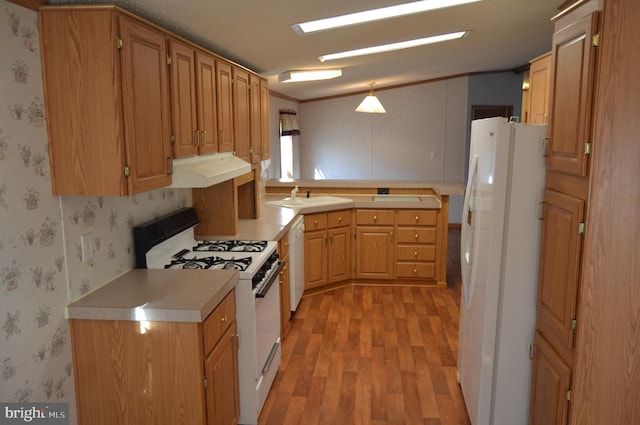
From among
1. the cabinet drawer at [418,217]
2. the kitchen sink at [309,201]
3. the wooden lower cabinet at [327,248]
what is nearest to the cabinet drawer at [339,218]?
the wooden lower cabinet at [327,248]

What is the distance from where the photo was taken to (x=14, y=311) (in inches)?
67.5

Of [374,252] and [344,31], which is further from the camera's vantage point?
[374,252]

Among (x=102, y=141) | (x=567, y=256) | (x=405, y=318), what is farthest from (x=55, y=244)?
(x=405, y=318)

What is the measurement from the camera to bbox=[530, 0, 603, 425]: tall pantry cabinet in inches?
69.7

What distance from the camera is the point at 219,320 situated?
2.27 meters

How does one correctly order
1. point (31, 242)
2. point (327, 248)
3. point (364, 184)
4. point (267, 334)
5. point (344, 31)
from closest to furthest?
point (31, 242)
point (267, 334)
point (344, 31)
point (327, 248)
point (364, 184)

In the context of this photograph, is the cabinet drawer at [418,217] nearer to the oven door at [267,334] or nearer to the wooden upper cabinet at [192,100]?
the oven door at [267,334]

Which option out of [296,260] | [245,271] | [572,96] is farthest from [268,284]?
[572,96]

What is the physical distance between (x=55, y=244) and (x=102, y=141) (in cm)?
47

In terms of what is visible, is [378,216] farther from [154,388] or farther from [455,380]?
[154,388]

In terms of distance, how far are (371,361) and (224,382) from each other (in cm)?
144

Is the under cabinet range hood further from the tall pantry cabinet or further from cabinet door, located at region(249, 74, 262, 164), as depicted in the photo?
the tall pantry cabinet
